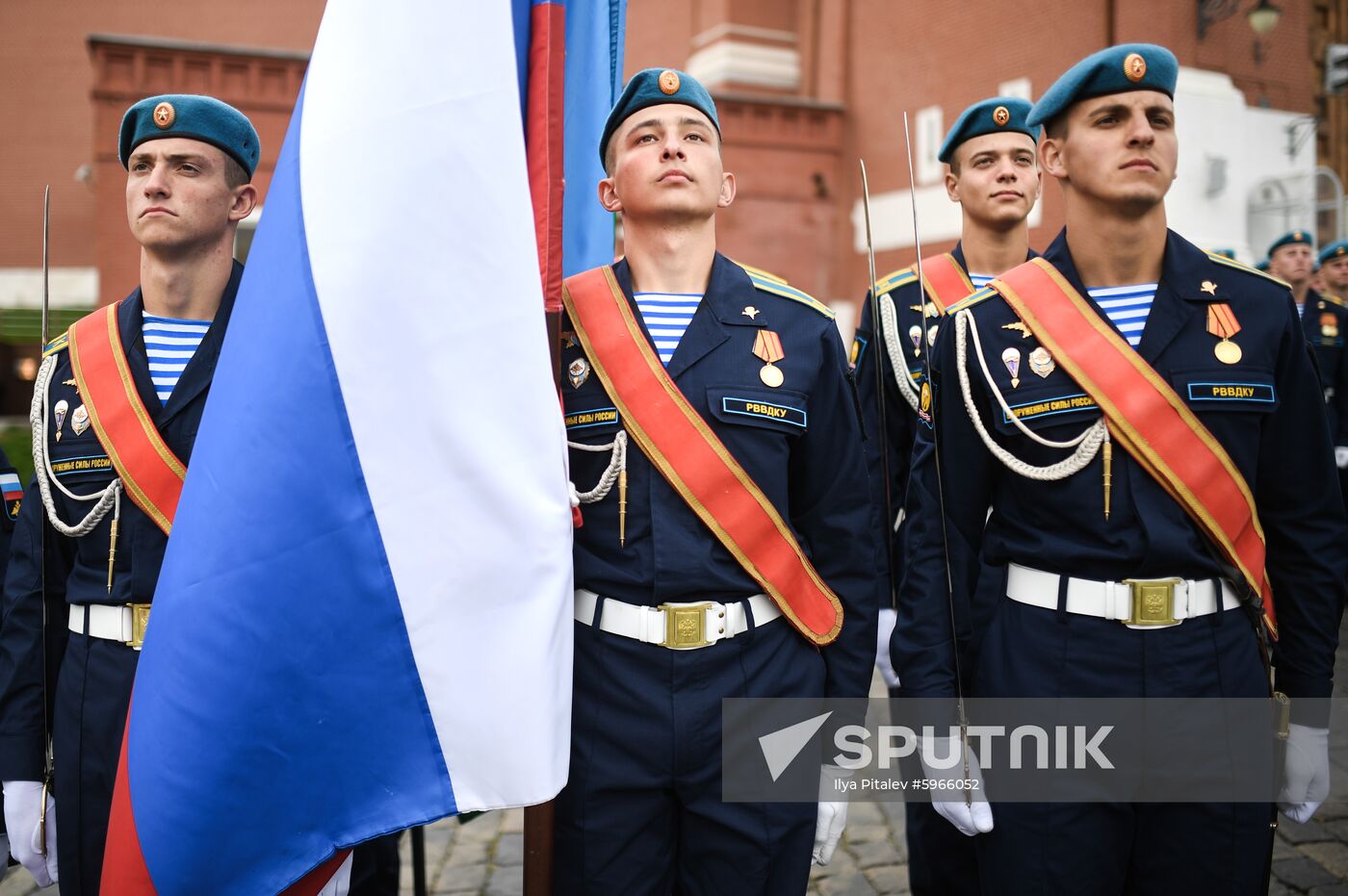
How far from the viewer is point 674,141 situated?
7.80ft

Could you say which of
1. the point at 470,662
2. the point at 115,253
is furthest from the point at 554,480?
the point at 115,253

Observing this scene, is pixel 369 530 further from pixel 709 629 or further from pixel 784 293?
pixel 784 293

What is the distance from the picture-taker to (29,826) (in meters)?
2.48

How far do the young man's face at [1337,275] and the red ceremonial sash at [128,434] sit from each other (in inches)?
351

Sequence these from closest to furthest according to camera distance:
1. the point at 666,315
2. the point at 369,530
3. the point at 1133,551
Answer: the point at 369,530, the point at 1133,551, the point at 666,315

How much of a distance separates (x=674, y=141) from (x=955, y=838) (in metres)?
2.23

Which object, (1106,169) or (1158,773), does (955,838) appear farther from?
(1106,169)

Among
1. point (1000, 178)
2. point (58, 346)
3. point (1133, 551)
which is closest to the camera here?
point (1133, 551)

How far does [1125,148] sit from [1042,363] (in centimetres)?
48

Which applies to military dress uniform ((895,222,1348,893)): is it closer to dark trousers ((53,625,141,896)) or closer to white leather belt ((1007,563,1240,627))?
white leather belt ((1007,563,1240,627))

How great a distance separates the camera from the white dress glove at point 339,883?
6.97 feet

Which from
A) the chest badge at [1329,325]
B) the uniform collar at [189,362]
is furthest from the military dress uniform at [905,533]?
the chest badge at [1329,325]

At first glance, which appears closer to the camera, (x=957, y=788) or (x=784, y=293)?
(x=957, y=788)

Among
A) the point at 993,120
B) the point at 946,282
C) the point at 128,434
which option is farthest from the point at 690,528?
the point at 993,120
